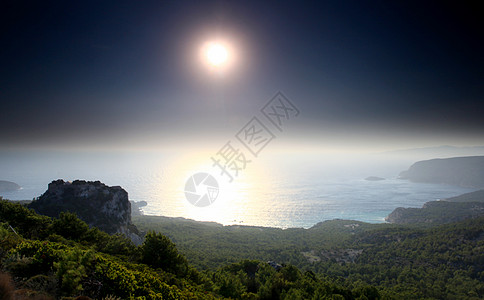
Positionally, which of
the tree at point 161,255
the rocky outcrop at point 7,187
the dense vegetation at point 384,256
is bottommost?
the dense vegetation at point 384,256

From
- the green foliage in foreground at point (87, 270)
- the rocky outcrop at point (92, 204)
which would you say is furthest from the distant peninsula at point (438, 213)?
the rocky outcrop at point (92, 204)

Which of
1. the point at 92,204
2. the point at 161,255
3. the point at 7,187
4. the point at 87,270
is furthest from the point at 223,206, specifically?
the point at 7,187

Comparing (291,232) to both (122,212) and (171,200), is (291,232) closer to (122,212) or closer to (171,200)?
(122,212)

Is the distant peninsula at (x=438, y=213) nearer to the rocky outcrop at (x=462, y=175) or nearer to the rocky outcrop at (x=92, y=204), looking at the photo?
the rocky outcrop at (x=92, y=204)

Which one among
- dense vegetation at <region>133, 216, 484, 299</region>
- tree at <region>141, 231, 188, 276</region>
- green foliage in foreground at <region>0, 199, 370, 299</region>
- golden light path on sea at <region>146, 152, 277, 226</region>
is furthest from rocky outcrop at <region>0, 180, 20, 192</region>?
tree at <region>141, 231, 188, 276</region>

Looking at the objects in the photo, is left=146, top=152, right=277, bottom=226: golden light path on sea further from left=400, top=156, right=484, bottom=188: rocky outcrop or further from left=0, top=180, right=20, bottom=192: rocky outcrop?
left=400, top=156, right=484, bottom=188: rocky outcrop

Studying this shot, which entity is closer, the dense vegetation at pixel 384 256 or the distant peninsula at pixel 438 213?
the dense vegetation at pixel 384 256

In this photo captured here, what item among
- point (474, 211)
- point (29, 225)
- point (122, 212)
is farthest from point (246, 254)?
point (474, 211)
